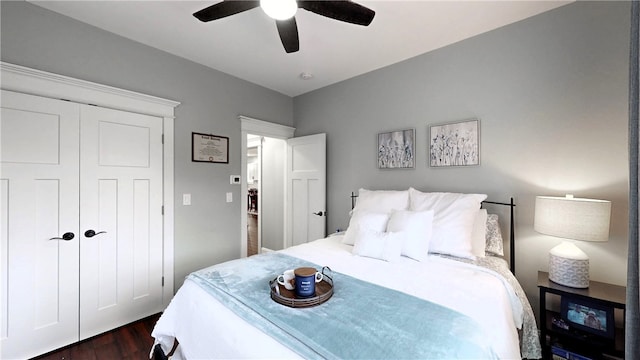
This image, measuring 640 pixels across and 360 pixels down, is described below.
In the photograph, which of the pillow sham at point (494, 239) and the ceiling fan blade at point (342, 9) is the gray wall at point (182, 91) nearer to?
the ceiling fan blade at point (342, 9)

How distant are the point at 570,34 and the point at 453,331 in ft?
7.76

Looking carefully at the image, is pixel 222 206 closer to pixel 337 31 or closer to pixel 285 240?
pixel 285 240

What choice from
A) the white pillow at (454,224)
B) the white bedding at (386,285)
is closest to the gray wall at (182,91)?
the white bedding at (386,285)

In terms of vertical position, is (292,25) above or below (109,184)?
above

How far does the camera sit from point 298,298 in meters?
1.28

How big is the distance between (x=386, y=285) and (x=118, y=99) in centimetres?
274

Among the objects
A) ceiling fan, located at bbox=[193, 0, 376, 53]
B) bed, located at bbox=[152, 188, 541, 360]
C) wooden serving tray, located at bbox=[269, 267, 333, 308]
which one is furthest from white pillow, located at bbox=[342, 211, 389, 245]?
ceiling fan, located at bbox=[193, 0, 376, 53]

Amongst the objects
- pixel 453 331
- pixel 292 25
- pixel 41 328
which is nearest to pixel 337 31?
pixel 292 25

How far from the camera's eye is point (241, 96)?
336cm

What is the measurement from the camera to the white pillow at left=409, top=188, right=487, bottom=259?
1961 mm

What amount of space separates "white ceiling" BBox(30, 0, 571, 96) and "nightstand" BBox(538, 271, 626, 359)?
2.06 m

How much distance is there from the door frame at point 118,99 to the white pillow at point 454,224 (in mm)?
2562

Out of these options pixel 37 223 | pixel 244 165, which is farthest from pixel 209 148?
pixel 37 223

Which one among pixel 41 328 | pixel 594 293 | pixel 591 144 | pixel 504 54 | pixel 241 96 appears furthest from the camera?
pixel 241 96
